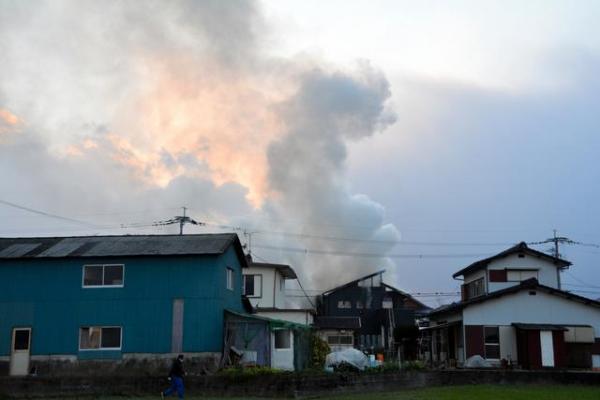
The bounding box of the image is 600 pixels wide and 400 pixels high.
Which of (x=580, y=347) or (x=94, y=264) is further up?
(x=94, y=264)

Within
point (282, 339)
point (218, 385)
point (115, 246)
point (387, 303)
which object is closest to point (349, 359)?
point (282, 339)

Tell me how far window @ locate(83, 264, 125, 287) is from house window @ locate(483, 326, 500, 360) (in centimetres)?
1765

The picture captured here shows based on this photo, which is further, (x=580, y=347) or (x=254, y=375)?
(x=580, y=347)

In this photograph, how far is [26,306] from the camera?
28703mm

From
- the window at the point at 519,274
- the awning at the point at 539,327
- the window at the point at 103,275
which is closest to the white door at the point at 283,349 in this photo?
the window at the point at 103,275

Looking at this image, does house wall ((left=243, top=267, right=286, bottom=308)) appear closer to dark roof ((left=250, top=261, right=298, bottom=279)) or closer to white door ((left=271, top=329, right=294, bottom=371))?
dark roof ((left=250, top=261, right=298, bottom=279))

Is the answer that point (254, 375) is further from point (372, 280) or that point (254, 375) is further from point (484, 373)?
point (372, 280)

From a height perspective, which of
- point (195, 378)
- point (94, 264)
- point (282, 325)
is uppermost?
point (94, 264)

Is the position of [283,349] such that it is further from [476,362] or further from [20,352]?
[20,352]

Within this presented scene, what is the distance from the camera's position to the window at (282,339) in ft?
101

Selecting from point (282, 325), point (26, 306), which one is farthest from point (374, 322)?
point (26, 306)

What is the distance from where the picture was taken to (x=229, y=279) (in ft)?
102

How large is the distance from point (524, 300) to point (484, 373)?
8.63 metres

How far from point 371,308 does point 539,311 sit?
96.5ft
